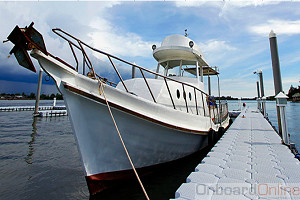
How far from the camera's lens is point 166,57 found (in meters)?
7.71

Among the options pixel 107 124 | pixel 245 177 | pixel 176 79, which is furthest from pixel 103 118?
pixel 176 79

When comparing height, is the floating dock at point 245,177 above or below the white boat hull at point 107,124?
below

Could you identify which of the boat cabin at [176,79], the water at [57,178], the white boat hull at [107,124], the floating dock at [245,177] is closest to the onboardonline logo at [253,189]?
the floating dock at [245,177]

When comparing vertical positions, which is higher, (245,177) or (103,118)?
(103,118)

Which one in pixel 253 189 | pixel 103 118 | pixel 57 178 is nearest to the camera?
pixel 253 189

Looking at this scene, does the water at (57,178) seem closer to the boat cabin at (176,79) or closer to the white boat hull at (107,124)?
the white boat hull at (107,124)

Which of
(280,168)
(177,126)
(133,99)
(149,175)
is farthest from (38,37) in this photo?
(280,168)

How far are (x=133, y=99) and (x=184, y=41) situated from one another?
4.90 m

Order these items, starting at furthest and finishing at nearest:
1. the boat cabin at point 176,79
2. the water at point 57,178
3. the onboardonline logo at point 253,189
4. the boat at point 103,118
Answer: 1. the boat cabin at point 176,79
2. the water at point 57,178
3. the boat at point 103,118
4. the onboardonline logo at point 253,189

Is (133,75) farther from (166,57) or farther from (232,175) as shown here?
(232,175)

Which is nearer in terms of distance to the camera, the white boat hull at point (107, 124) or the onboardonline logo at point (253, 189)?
the onboardonline logo at point (253, 189)

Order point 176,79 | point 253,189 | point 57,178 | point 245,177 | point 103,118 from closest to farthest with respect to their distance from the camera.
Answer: point 253,189, point 245,177, point 103,118, point 57,178, point 176,79

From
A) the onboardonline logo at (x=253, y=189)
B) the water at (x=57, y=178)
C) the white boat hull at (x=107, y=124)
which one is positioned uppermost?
the white boat hull at (x=107, y=124)

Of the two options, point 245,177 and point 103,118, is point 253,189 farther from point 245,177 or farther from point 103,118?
point 103,118
